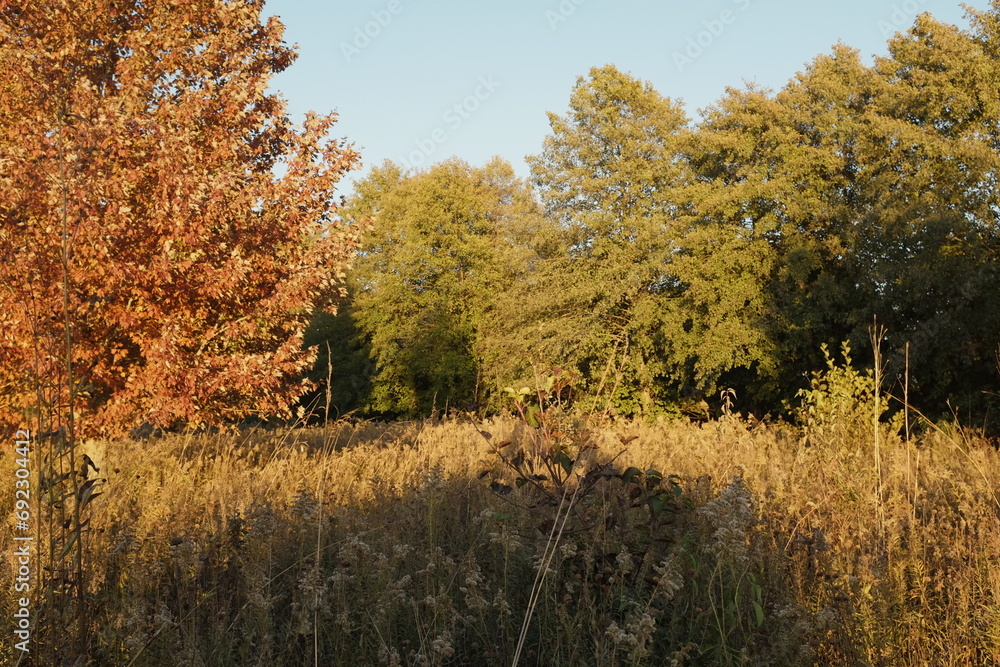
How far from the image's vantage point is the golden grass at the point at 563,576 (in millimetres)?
2986

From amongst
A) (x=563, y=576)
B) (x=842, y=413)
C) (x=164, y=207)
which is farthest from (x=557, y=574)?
(x=842, y=413)

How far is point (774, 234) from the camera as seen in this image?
2255cm

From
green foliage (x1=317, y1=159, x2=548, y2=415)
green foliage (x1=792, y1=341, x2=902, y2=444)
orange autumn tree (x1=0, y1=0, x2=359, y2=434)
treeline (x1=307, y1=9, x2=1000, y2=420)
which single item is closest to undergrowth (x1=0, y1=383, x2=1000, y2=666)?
orange autumn tree (x1=0, y1=0, x2=359, y2=434)

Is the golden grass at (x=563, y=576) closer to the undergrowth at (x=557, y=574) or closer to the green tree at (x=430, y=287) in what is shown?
the undergrowth at (x=557, y=574)

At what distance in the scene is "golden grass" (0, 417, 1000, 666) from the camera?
299 cm

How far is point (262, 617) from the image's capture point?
9.45 ft

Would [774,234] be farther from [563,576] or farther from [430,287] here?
[563,576]

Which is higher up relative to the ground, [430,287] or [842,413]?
[430,287]

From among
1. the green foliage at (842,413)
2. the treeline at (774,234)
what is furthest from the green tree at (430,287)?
the green foliage at (842,413)

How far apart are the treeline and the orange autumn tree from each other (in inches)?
362

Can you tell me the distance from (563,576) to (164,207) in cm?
510

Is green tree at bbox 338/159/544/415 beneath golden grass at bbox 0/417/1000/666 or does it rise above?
above

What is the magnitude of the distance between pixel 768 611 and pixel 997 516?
7.34 feet

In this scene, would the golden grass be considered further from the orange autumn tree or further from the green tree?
the green tree
